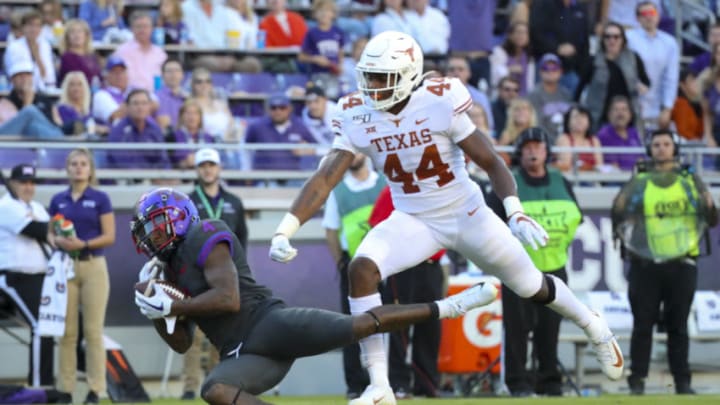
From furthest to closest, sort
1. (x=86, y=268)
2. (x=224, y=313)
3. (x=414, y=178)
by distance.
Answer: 1. (x=86, y=268)
2. (x=414, y=178)
3. (x=224, y=313)

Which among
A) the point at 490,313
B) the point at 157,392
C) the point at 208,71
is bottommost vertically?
the point at 157,392

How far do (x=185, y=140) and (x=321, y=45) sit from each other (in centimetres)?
243

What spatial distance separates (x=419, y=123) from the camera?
8.15m

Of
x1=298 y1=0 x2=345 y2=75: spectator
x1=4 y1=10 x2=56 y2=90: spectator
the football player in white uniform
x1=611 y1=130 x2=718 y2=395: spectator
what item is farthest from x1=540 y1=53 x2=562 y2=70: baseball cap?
the football player in white uniform

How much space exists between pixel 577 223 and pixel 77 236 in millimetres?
4060

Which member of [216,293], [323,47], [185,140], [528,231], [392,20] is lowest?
[216,293]

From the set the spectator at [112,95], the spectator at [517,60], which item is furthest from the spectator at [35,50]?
the spectator at [517,60]

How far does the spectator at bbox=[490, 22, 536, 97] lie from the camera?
15812mm

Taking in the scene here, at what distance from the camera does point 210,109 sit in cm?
1402

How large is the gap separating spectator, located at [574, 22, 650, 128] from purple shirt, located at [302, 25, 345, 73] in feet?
8.87

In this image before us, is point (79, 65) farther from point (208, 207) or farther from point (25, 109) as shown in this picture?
point (208, 207)

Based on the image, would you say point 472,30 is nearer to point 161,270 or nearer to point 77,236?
point 77,236

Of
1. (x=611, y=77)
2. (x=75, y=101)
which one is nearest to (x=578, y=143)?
(x=611, y=77)

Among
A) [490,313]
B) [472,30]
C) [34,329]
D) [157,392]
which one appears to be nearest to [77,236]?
[34,329]
